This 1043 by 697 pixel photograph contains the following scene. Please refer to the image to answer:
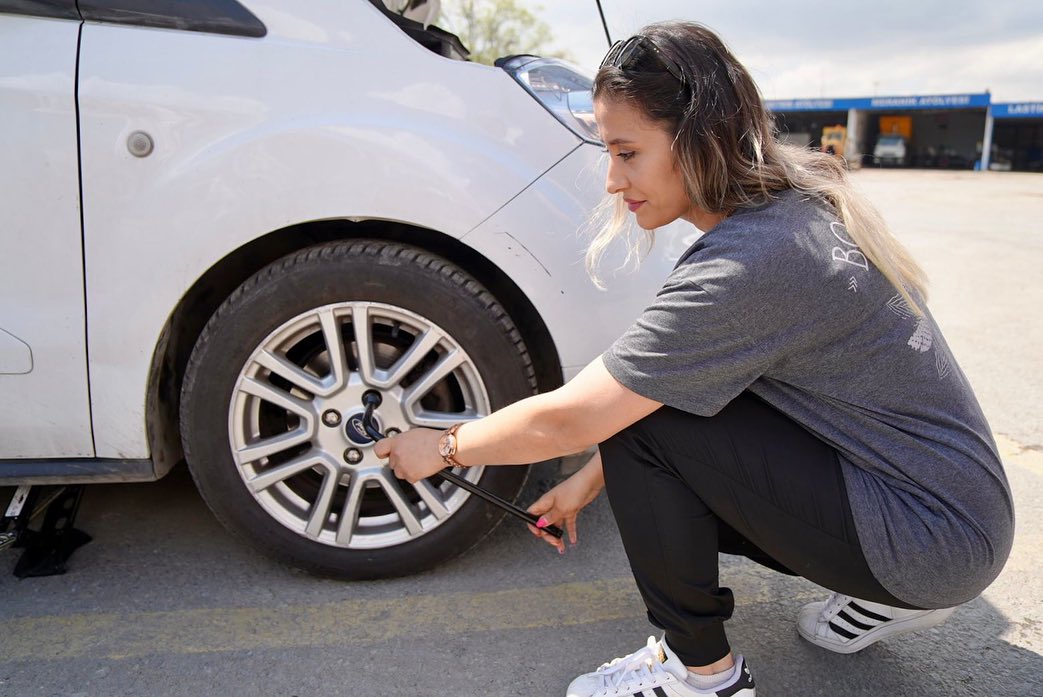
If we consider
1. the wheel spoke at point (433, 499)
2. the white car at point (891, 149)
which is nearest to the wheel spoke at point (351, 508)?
the wheel spoke at point (433, 499)

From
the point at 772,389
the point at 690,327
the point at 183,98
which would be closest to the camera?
the point at 690,327

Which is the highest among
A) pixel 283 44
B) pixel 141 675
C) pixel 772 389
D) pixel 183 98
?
pixel 283 44

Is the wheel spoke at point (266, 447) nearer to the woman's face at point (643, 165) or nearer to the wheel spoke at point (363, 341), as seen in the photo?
the wheel spoke at point (363, 341)

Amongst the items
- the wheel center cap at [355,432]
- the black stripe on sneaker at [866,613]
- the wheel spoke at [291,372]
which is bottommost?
the black stripe on sneaker at [866,613]

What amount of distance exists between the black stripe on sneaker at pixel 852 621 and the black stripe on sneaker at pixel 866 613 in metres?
0.02

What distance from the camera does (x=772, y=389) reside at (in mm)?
1525

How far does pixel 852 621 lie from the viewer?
6.09 ft

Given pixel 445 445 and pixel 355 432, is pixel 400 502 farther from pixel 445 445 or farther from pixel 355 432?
pixel 445 445

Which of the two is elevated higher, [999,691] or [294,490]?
[294,490]

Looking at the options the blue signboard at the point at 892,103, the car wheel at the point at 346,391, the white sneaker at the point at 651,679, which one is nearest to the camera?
the white sneaker at the point at 651,679

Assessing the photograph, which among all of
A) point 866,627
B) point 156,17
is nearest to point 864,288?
point 866,627

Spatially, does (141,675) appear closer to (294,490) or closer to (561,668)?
(294,490)

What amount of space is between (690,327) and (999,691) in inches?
43.8

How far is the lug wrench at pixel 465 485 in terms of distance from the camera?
6.29 feet
